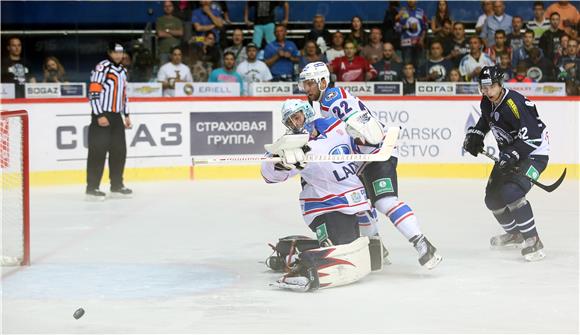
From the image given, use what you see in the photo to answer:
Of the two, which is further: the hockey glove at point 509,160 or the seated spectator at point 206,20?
the seated spectator at point 206,20

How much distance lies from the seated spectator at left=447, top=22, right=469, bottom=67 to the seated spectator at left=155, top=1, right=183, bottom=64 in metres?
2.97

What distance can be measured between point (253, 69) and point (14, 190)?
448cm

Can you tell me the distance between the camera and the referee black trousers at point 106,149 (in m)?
9.54

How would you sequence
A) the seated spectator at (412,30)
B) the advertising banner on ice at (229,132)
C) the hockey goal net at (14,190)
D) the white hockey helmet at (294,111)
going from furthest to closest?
1. the seated spectator at (412,30)
2. the advertising banner on ice at (229,132)
3. the hockey goal net at (14,190)
4. the white hockey helmet at (294,111)

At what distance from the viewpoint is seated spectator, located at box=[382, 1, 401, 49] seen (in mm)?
11898

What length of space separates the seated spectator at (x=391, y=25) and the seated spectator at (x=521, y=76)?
1358mm

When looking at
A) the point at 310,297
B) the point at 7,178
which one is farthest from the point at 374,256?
the point at 7,178

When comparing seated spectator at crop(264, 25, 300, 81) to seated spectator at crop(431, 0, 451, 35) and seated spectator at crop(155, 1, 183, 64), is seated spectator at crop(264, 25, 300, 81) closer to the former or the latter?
seated spectator at crop(155, 1, 183, 64)

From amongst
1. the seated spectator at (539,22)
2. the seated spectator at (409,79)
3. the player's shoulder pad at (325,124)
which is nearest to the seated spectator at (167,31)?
the seated spectator at (409,79)

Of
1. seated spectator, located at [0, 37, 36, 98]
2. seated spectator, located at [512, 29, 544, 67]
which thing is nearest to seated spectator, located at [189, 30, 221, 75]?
seated spectator, located at [0, 37, 36, 98]

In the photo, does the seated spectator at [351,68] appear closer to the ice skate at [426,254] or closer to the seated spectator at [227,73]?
the seated spectator at [227,73]

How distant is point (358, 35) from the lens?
11.8m

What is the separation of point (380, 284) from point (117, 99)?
14.5ft

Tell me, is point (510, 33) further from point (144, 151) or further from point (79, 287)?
point (79, 287)
